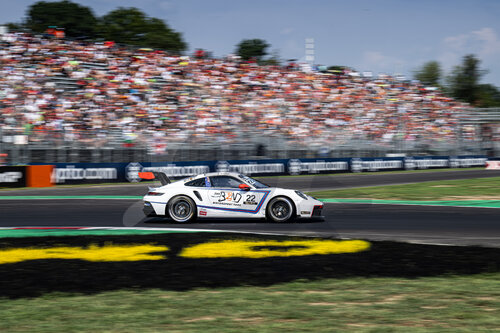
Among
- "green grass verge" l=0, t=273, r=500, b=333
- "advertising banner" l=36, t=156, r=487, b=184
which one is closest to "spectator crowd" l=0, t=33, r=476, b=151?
"advertising banner" l=36, t=156, r=487, b=184

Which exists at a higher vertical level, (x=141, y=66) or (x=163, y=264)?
(x=141, y=66)

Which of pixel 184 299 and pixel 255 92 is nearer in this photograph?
pixel 184 299

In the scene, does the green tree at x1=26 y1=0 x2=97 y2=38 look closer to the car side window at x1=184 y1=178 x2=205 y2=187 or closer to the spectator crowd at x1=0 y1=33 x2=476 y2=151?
the spectator crowd at x1=0 y1=33 x2=476 y2=151

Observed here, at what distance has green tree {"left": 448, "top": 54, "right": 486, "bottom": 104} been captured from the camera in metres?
81.0

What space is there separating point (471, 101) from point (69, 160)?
70.5 metres

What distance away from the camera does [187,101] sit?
27969mm

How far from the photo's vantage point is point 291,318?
490 cm

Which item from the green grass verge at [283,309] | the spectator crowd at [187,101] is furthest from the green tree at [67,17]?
the green grass verge at [283,309]

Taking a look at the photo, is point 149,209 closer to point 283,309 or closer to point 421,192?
point 283,309

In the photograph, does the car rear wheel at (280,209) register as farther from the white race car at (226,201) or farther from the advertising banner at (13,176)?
the advertising banner at (13,176)

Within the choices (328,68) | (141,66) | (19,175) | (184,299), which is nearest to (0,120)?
(19,175)

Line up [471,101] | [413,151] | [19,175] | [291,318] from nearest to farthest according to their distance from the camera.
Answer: [291,318]
[19,175]
[413,151]
[471,101]

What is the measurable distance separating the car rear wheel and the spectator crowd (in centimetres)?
1341

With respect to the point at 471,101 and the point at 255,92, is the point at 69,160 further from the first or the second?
the point at 471,101
